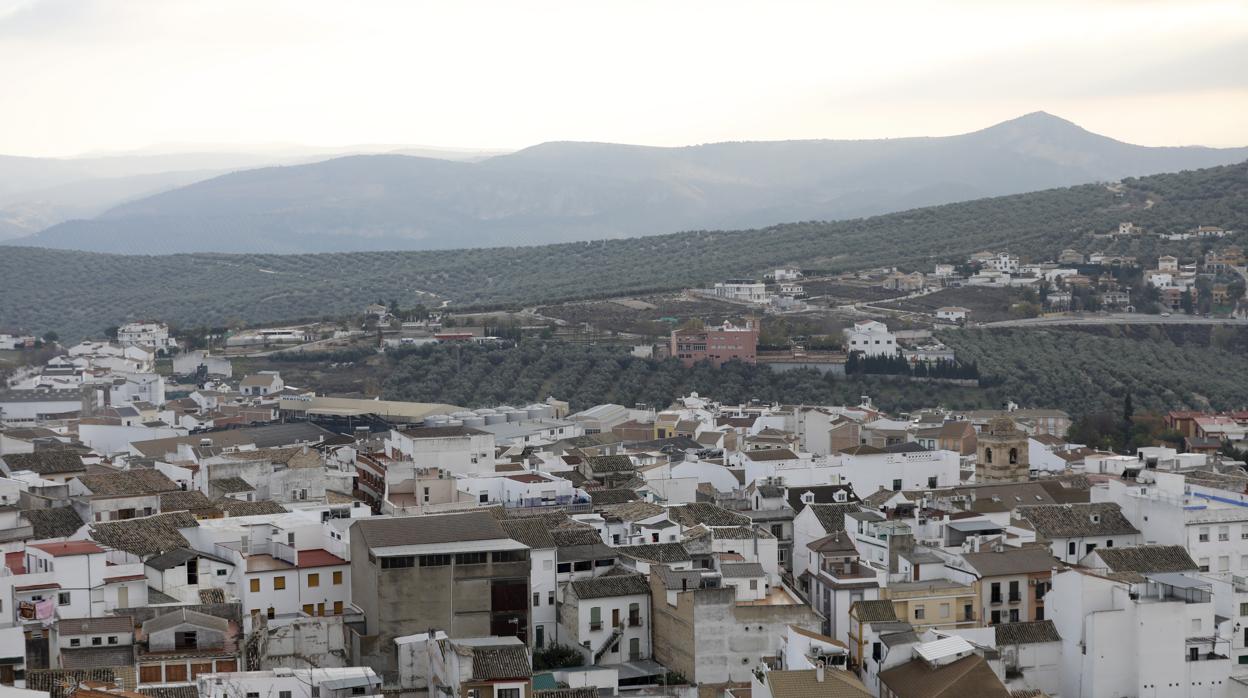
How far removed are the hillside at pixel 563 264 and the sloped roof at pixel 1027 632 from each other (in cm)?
5942

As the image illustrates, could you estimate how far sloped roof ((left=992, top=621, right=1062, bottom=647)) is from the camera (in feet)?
79.2

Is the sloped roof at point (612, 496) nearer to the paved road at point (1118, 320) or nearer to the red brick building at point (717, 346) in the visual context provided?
the red brick building at point (717, 346)

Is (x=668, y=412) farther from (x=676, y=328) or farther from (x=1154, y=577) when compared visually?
(x=1154, y=577)

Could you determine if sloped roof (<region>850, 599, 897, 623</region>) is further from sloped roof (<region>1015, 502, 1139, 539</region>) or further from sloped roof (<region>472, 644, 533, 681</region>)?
sloped roof (<region>1015, 502, 1139, 539</region>)

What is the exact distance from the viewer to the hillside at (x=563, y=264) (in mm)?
92625

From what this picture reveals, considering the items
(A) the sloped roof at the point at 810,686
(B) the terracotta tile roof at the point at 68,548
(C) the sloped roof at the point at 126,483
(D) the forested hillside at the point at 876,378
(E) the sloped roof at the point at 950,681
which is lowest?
(D) the forested hillside at the point at 876,378

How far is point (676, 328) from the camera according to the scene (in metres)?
68.9

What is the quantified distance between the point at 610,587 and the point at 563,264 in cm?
9107

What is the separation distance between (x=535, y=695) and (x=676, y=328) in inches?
1900

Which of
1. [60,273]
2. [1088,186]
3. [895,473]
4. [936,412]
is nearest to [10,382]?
[936,412]

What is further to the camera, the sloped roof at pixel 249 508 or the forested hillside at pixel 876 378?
the forested hillside at pixel 876 378

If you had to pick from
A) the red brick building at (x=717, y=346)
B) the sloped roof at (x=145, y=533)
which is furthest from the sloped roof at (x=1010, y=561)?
the red brick building at (x=717, y=346)

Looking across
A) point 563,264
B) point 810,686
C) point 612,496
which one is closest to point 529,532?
point 612,496

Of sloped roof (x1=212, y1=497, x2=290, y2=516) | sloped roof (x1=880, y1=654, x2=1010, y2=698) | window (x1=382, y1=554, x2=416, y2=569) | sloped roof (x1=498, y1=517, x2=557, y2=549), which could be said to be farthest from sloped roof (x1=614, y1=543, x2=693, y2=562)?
sloped roof (x1=212, y1=497, x2=290, y2=516)
